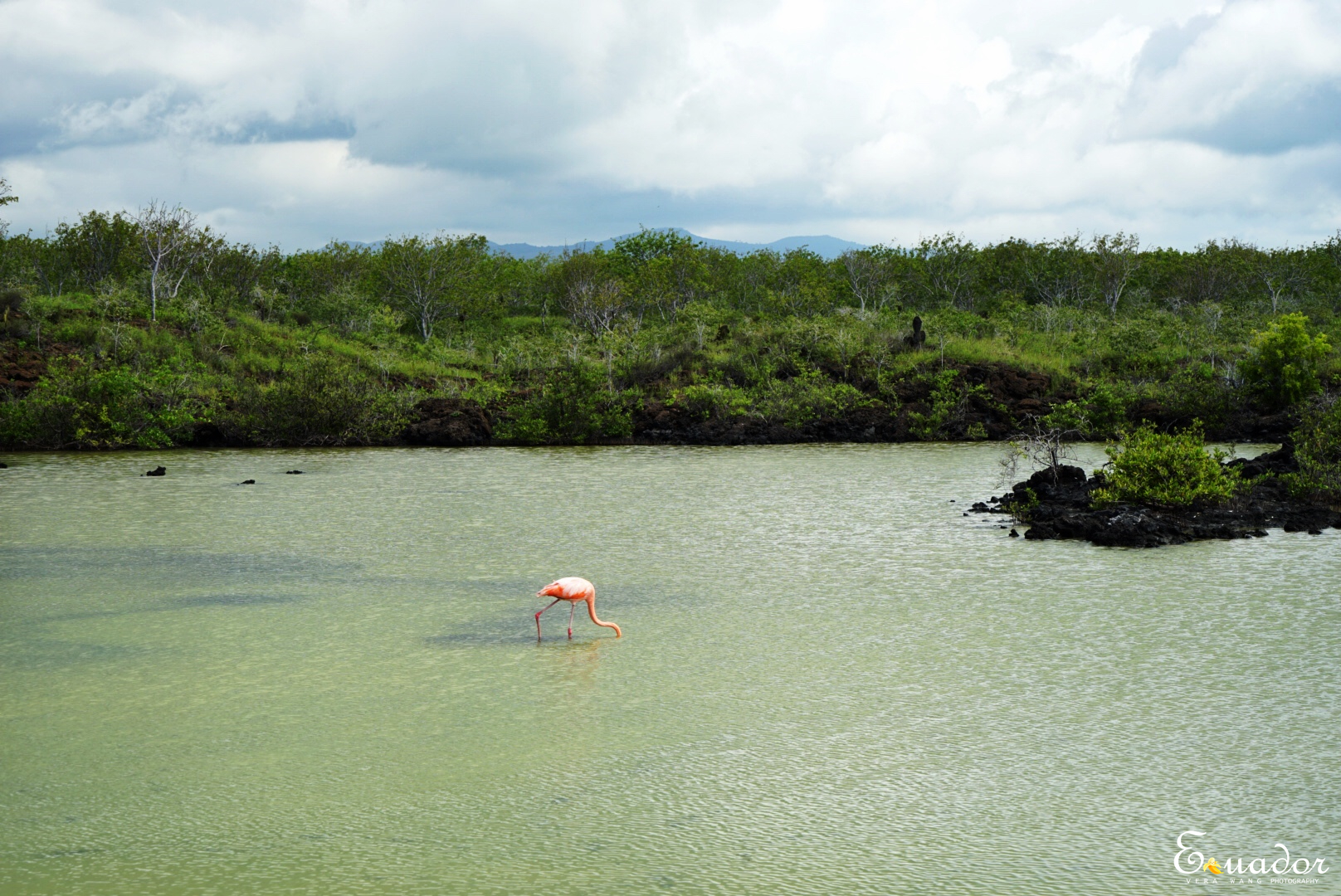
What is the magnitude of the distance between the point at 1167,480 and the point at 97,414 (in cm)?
1895

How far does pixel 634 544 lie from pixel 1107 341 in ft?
68.8

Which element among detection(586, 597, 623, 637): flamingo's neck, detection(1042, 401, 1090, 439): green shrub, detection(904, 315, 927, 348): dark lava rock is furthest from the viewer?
detection(904, 315, 927, 348): dark lava rock

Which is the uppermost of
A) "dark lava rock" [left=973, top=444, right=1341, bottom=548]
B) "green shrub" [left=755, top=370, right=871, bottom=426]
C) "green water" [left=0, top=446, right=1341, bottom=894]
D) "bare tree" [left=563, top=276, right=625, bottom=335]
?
"bare tree" [left=563, top=276, right=625, bottom=335]

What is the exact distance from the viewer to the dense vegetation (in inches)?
874

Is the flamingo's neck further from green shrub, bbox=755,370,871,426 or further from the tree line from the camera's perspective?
the tree line

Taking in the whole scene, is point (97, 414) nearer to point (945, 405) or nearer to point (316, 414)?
point (316, 414)

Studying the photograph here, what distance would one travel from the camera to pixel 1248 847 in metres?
4.08

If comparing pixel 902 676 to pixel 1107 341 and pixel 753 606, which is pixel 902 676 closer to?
pixel 753 606

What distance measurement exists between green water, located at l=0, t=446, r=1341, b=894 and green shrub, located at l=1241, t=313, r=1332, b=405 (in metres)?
12.5

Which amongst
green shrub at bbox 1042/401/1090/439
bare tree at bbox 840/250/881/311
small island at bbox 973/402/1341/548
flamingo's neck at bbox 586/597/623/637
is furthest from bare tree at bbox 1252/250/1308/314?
flamingo's neck at bbox 586/597/623/637

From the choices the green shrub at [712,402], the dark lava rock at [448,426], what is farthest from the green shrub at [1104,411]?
the dark lava rock at [448,426]

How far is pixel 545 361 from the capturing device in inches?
1158

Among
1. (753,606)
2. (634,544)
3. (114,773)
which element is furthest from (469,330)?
(114,773)

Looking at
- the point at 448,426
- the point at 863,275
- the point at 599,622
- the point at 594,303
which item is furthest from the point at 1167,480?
the point at 863,275
